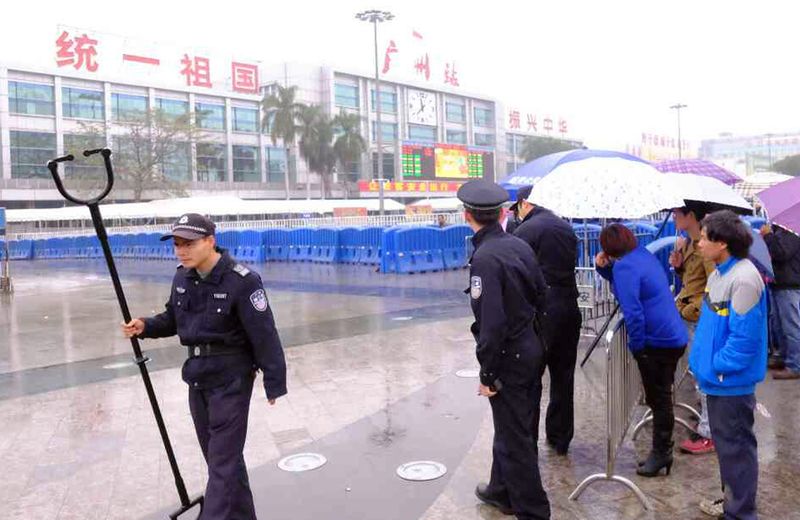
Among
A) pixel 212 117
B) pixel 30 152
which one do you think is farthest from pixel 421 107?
pixel 30 152

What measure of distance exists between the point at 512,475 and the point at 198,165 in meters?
65.4

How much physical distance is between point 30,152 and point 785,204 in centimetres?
6391

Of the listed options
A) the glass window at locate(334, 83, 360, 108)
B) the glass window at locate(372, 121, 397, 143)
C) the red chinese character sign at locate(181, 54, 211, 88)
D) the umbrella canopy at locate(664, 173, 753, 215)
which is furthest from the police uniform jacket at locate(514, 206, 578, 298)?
the glass window at locate(372, 121, 397, 143)

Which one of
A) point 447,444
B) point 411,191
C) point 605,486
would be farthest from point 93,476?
point 411,191

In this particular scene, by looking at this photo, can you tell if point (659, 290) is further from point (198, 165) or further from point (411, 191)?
point (411, 191)

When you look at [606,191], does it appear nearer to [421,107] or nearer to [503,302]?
[503,302]

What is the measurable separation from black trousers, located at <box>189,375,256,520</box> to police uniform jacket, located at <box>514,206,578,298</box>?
216 cm

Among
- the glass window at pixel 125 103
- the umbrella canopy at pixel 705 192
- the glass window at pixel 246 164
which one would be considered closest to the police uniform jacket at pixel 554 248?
the umbrella canopy at pixel 705 192

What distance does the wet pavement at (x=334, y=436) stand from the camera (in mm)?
4277

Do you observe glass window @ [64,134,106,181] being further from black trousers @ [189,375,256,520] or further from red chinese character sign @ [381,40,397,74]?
black trousers @ [189,375,256,520]

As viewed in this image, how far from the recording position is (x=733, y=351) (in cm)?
341

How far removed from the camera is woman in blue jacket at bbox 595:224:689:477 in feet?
13.7

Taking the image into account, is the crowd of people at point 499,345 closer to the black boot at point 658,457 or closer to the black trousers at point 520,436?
the black trousers at point 520,436

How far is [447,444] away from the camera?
208 inches
